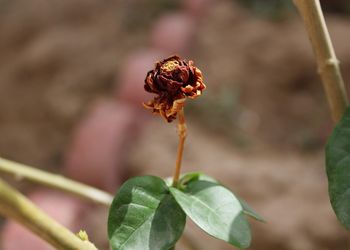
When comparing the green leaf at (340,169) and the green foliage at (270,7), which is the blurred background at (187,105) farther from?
the green leaf at (340,169)

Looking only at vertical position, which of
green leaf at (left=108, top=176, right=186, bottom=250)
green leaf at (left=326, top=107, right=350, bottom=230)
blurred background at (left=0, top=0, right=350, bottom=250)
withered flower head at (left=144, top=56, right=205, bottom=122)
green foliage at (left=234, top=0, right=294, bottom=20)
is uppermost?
withered flower head at (left=144, top=56, right=205, bottom=122)

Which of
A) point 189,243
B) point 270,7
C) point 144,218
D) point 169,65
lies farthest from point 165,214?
point 270,7

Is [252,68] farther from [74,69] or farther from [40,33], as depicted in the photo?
[40,33]

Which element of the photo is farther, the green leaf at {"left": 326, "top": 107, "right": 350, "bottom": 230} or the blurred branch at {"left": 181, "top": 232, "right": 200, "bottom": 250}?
the blurred branch at {"left": 181, "top": 232, "right": 200, "bottom": 250}

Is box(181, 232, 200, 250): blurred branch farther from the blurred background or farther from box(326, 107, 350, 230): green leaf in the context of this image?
the blurred background

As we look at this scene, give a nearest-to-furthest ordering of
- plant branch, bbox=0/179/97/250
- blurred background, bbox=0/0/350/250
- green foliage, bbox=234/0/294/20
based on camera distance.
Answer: plant branch, bbox=0/179/97/250
blurred background, bbox=0/0/350/250
green foliage, bbox=234/0/294/20

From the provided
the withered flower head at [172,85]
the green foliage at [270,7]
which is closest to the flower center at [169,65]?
the withered flower head at [172,85]

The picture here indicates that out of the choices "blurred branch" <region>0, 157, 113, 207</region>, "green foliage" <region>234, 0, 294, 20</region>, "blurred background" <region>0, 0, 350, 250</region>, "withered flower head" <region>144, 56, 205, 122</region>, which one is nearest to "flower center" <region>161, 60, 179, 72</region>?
"withered flower head" <region>144, 56, 205, 122</region>
